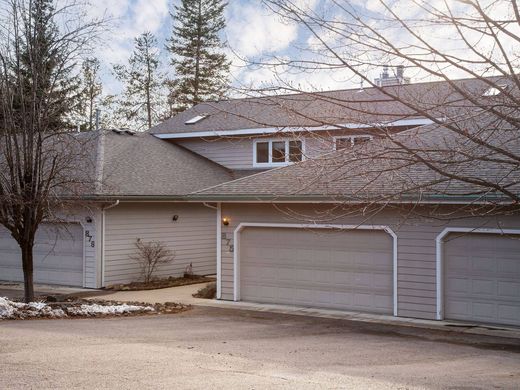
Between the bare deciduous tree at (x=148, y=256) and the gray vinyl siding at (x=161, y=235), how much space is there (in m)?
0.13

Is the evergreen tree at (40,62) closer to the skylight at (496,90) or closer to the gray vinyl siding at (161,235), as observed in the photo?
the gray vinyl siding at (161,235)

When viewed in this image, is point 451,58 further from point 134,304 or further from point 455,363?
point 134,304

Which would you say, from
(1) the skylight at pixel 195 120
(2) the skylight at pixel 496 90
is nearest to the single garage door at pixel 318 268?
(2) the skylight at pixel 496 90

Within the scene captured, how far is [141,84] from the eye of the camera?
48.9 m

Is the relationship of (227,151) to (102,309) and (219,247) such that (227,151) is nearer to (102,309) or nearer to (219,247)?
(219,247)

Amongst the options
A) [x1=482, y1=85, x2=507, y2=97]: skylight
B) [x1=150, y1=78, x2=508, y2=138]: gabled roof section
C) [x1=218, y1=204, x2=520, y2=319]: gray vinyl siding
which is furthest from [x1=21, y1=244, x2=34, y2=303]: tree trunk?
[x1=482, y1=85, x2=507, y2=97]: skylight

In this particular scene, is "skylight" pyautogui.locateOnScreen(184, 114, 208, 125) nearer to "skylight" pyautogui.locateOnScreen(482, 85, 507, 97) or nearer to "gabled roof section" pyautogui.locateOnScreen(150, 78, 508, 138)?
"gabled roof section" pyautogui.locateOnScreen(150, 78, 508, 138)

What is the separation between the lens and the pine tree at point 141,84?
4866 cm

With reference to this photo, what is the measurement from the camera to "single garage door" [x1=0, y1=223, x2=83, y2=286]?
19422 millimetres

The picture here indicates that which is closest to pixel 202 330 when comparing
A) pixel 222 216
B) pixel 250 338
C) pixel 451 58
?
pixel 250 338

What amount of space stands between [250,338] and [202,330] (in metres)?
1.16

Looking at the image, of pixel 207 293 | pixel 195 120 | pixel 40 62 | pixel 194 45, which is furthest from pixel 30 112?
pixel 194 45

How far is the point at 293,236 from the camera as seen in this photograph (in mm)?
15594

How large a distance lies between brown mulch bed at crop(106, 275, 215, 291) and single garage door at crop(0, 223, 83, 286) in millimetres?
1296
